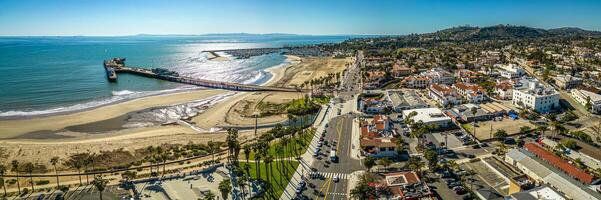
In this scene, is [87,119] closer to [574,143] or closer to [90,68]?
[574,143]

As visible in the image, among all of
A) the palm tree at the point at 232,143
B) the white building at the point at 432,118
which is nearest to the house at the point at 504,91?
the white building at the point at 432,118

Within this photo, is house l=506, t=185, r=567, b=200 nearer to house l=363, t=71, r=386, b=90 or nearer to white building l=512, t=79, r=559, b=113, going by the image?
white building l=512, t=79, r=559, b=113

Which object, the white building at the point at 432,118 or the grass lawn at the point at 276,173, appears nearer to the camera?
the grass lawn at the point at 276,173

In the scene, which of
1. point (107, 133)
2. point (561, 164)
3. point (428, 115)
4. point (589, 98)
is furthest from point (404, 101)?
point (107, 133)

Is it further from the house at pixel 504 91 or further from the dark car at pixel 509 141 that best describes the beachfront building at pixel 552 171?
the house at pixel 504 91

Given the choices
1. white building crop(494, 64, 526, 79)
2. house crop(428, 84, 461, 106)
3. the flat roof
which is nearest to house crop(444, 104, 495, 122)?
the flat roof

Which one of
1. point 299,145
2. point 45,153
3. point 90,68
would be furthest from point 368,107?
point 90,68

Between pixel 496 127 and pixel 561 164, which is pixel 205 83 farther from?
pixel 561 164
